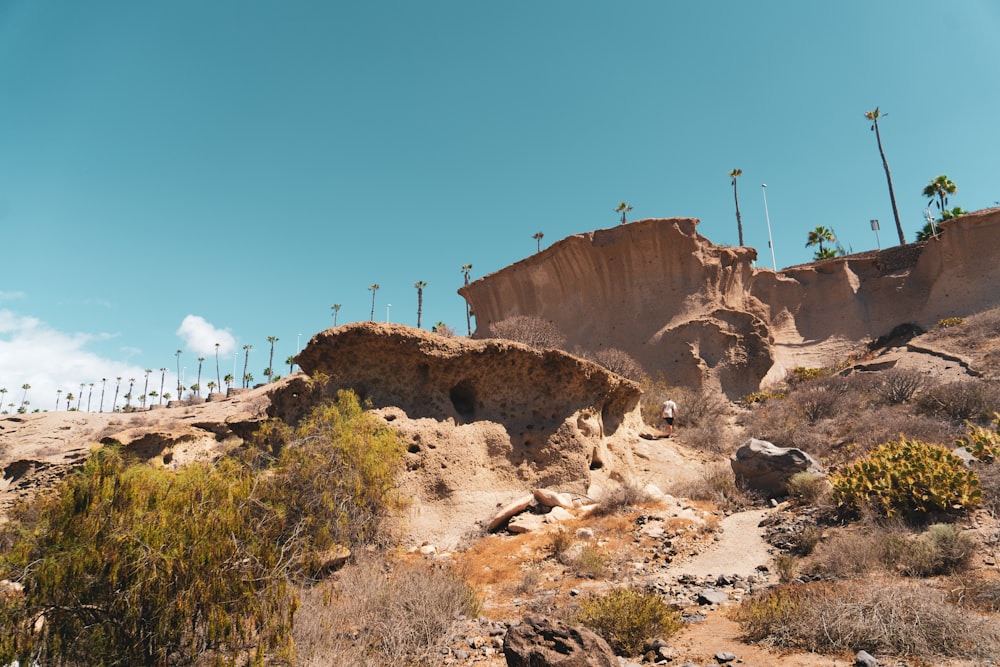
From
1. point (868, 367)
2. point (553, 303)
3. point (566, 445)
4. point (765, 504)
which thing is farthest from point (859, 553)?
point (553, 303)

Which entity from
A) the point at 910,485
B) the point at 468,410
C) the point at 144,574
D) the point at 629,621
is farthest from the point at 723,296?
the point at 144,574

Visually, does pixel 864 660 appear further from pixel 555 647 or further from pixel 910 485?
pixel 910 485

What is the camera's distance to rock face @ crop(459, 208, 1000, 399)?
77.0 feet

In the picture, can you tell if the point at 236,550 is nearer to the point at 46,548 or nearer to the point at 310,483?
the point at 46,548

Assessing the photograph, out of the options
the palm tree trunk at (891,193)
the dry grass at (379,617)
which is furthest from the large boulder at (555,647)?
A: the palm tree trunk at (891,193)

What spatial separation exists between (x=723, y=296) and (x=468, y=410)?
→ 18453 millimetres

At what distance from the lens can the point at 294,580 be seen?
582 cm

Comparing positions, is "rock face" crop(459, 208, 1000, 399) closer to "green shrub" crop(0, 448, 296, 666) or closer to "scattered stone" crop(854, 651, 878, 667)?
"scattered stone" crop(854, 651, 878, 667)

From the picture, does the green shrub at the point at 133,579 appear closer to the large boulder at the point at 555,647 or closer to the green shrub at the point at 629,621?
the large boulder at the point at 555,647

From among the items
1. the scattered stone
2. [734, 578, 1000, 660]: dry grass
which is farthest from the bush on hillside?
the scattered stone

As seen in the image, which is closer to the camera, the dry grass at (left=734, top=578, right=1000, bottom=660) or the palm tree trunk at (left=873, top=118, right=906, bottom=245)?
the dry grass at (left=734, top=578, right=1000, bottom=660)

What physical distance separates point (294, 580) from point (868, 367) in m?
23.9

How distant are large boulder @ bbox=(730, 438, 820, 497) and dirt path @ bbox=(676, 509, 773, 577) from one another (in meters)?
1.26

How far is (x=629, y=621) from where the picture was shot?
4.82 m
